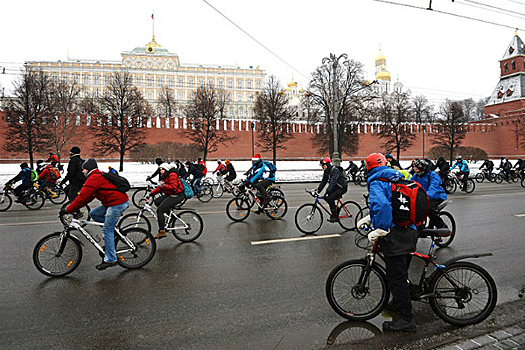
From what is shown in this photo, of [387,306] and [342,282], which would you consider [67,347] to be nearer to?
[342,282]

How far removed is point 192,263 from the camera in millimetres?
5871

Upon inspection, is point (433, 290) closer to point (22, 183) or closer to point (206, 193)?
point (206, 193)

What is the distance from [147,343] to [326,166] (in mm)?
5994

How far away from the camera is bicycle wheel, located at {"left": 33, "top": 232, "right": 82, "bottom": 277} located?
17.2 feet

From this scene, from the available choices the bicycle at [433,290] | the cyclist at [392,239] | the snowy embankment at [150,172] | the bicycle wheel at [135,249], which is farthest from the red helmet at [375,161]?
the snowy embankment at [150,172]

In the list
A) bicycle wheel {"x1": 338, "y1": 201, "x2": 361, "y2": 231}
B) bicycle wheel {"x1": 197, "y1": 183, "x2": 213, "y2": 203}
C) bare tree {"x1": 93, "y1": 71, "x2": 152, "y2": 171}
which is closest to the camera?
bicycle wheel {"x1": 338, "y1": 201, "x2": 361, "y2": 231}

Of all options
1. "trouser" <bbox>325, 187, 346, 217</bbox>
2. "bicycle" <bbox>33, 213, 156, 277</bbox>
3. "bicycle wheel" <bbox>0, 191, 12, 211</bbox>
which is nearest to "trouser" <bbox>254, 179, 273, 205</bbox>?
"trouser" <bbox>325, 187, 346, 217</bbox>

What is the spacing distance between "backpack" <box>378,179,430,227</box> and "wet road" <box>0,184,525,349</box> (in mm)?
1213

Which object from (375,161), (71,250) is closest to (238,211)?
(71,250)

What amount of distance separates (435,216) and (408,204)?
13.2 ft

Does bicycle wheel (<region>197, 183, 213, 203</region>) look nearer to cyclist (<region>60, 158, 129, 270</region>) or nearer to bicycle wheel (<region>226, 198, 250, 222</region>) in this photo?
bicycle wheel (<region>226, 198, 250, 222</region>)

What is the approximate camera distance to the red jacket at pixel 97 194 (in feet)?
16.6

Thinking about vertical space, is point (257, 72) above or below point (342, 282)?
above

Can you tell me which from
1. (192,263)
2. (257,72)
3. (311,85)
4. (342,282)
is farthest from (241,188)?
(257,72)
